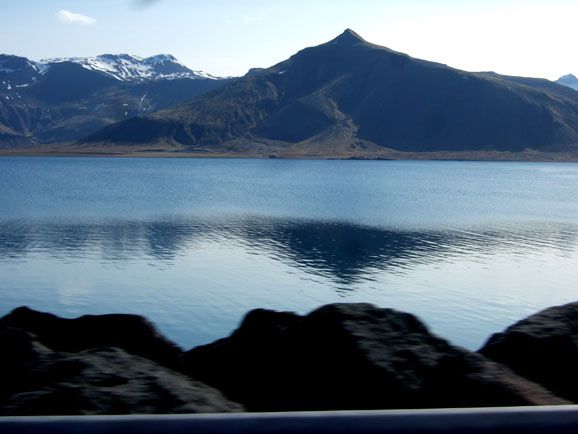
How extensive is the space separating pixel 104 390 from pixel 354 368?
102 inches

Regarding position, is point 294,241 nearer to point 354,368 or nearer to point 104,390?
point 354,368

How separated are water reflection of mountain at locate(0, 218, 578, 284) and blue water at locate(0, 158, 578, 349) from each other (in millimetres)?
128

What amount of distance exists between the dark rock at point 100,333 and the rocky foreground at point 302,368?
2 centimetres

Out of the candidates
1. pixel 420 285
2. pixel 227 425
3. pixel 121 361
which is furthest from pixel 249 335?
pixel 420 285

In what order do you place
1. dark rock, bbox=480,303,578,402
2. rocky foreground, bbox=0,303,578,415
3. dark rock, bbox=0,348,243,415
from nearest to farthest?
dark rock, bbox=0,348,243,415 < rocky foreground, bbox=0,303,578,415 < dark rock, bbox=480,303,578,402

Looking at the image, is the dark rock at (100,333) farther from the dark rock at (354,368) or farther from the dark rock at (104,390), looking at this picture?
the dark rock at (104,390)

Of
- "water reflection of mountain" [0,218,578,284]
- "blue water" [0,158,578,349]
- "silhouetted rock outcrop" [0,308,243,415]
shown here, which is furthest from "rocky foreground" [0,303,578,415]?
"water reflection of mountain" [0,218,578,284]

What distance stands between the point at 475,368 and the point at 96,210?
58.6m

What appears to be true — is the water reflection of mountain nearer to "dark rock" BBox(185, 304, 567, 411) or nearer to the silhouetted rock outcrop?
"dark rock" BBox(185, 304, 567, 411)

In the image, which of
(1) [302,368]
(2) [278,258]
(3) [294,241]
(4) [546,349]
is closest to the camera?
(1) [302,368]

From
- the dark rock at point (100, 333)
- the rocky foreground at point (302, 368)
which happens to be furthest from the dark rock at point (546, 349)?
the dark rock at point (100, 333)

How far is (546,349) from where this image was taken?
7.68 meters

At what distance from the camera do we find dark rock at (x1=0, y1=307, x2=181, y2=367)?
8.76m

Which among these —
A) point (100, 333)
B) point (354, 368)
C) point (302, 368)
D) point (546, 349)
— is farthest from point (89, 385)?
point (546, 349)
